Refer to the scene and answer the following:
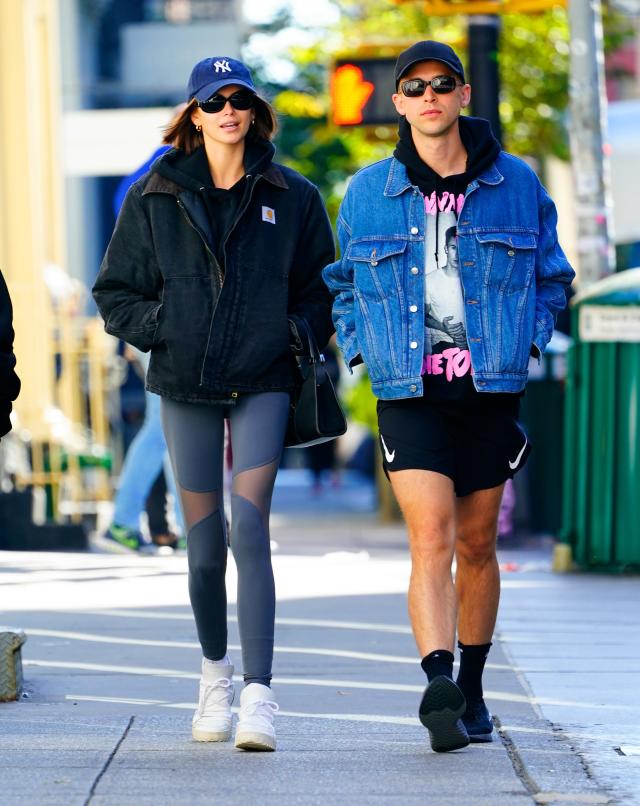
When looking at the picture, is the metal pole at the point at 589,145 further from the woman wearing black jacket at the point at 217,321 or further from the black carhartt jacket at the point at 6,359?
the black carhartt jacket at the point at 6,359

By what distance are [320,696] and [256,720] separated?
103 cm

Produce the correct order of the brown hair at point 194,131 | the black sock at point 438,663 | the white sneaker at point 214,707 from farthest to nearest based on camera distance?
the brown hair at point 194,131 → the white sneaker at point 214,707 → the black sock at point 438,663

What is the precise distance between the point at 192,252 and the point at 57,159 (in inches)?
500

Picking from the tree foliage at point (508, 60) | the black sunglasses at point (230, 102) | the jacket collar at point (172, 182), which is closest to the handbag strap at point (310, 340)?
the jacket collar at point (172, 182)

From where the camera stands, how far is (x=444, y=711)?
197 inches

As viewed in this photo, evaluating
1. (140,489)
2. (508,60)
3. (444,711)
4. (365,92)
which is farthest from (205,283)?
(508,60)

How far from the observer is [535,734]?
216 inches

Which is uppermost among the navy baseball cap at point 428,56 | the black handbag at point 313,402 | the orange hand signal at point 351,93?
the orange hand signal at point 351,93

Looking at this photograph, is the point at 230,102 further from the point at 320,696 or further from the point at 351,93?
the point at 351,93

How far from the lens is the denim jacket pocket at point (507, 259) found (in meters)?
5.35

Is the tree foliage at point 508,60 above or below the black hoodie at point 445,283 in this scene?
above

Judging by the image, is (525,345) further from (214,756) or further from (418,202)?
(214,756)

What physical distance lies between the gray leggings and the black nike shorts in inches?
12.6

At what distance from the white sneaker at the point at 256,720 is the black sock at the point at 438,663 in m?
0.43
